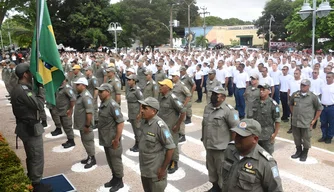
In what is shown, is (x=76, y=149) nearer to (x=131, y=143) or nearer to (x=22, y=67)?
(x=131, y=143)

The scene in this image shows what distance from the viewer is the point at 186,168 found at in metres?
6.27

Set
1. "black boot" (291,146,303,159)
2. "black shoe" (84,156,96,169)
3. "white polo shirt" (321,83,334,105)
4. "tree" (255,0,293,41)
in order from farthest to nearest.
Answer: "tree" (255,0,293,41)
"white polo shirt" (321,83,334,105)
"black boot" (291,146,303,159)
"black shoe" (84,156,96,169)

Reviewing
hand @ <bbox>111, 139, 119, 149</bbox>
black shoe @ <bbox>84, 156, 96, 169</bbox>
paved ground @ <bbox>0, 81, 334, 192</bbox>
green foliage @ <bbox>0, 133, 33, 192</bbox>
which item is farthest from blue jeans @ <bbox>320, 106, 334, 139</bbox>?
green foliage @ <bbox>0, 133, 33, 192</bbox>

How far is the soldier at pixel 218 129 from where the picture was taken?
15.9 feet

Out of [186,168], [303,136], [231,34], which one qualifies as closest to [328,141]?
[303,136]

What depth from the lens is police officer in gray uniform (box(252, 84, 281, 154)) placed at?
18.1 ft

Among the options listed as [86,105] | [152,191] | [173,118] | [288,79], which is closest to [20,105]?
[86,105]

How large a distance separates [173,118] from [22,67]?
2926 millimetres

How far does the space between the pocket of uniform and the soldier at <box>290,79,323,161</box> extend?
13.6 feet

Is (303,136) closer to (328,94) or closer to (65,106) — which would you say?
(328,94)

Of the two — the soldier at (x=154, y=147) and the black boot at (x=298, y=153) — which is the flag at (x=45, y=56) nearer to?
the soldier at (x=154, y=147)

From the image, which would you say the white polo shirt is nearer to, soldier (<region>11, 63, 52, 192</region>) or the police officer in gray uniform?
the police officer in gray uniform

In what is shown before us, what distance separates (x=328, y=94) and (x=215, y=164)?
14.6 ft

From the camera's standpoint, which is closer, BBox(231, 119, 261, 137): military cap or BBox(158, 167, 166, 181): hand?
BBox(231, 119, 261, 137): military cap
